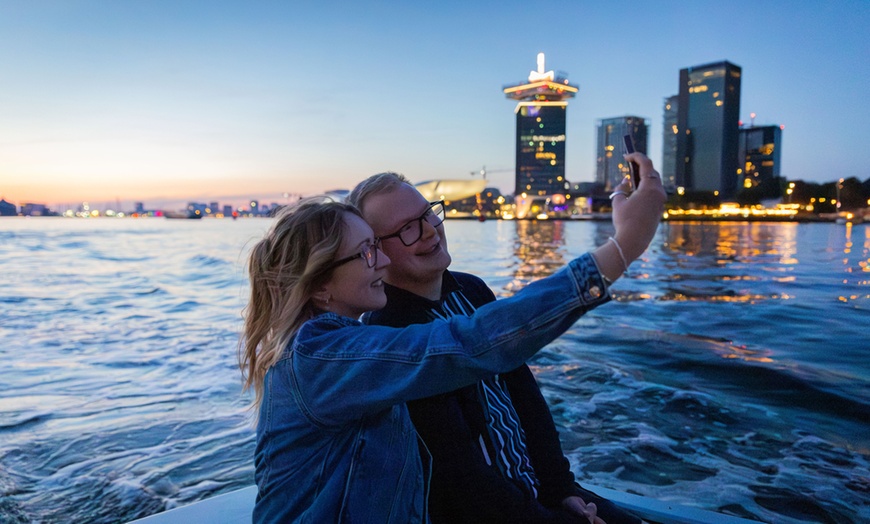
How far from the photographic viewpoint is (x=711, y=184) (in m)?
150

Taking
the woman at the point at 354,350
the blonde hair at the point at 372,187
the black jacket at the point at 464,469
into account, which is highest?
the blonde hair at the point at 372,187

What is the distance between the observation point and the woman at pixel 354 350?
1.01 metres

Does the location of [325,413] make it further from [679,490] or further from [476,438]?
[679,490]

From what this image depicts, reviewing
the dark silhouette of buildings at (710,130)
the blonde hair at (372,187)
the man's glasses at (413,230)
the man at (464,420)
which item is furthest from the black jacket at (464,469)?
the dark silhouette of buildings at (710,130)

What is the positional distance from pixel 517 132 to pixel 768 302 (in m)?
162

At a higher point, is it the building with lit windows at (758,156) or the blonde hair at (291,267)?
the building with lit windows at (758,156)

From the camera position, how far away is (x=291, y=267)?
4.44 feet

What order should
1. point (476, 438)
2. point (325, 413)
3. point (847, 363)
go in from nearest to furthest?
point (325, 413) < point (476, 438) < point (847, 363)

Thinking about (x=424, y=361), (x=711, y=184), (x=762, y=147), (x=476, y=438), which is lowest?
(x=476, y=438)

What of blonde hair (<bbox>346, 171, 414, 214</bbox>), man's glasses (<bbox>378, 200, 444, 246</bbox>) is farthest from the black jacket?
blonde hair (<bbox>346, 171, 414, 214</bbox>)

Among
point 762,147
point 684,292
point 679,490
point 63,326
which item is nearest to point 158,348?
point 63,326

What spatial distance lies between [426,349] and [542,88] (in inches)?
6528

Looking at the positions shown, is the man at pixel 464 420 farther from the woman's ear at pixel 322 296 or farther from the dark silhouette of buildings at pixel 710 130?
the dark silhouette of buildings at pixel 710 130

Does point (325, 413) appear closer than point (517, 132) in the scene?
Yes
